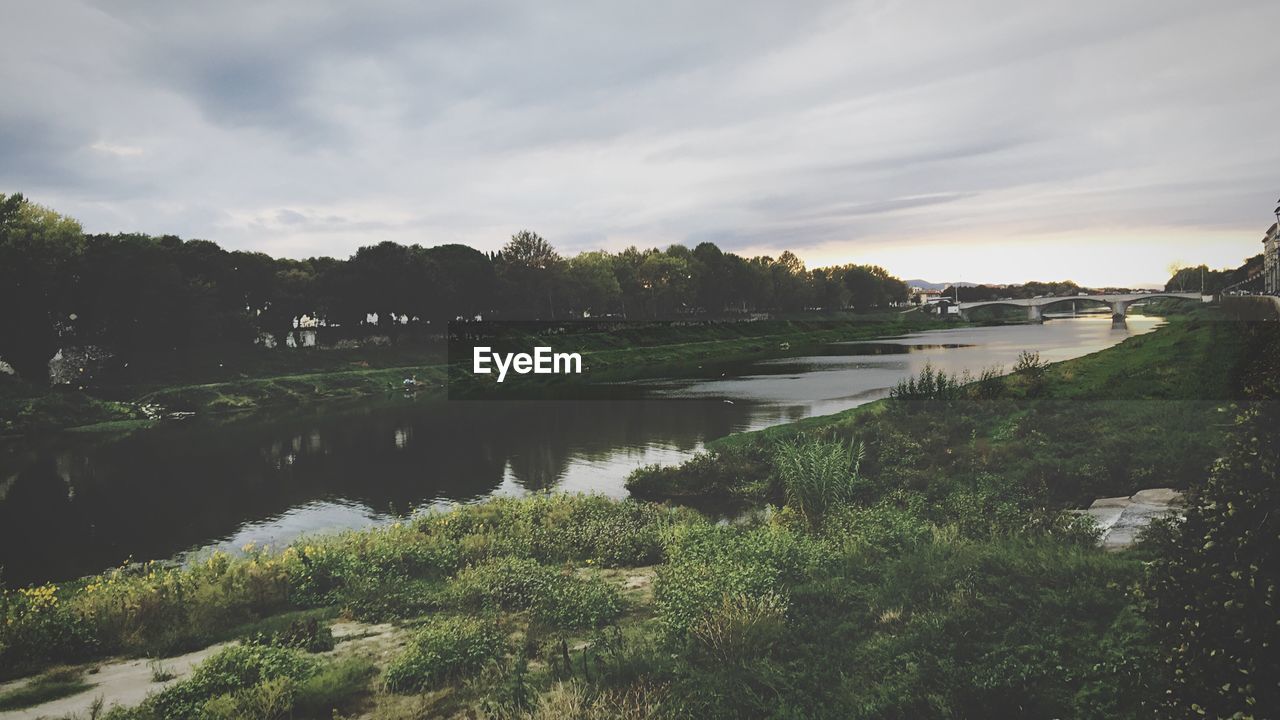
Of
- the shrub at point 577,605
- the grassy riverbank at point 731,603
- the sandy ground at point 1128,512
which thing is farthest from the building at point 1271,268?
the shrub at point 577,605

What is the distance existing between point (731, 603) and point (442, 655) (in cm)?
461

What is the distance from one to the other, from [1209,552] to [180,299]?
72.6 m

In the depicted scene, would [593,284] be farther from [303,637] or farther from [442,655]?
[442,655]

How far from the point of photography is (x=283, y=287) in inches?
3285

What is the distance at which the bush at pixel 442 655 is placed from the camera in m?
10.9

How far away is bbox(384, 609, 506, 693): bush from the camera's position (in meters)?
10.9

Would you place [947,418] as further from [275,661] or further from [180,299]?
[180,299]

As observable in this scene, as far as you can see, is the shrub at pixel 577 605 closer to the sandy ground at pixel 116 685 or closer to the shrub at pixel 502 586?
the shrub at pixel 502 586

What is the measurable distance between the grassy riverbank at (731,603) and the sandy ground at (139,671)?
7.4 inches

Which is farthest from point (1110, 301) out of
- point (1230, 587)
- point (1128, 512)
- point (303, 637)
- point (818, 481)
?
point (303, 637)

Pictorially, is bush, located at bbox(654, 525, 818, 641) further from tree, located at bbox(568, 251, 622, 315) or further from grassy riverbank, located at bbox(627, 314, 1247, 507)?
tree, located at bbox(568, 251, 622, 315)

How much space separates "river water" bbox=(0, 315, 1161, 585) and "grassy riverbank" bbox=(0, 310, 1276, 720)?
4.76 m

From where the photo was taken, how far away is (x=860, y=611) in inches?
458

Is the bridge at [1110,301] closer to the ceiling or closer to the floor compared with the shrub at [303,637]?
closer to the ceiling
